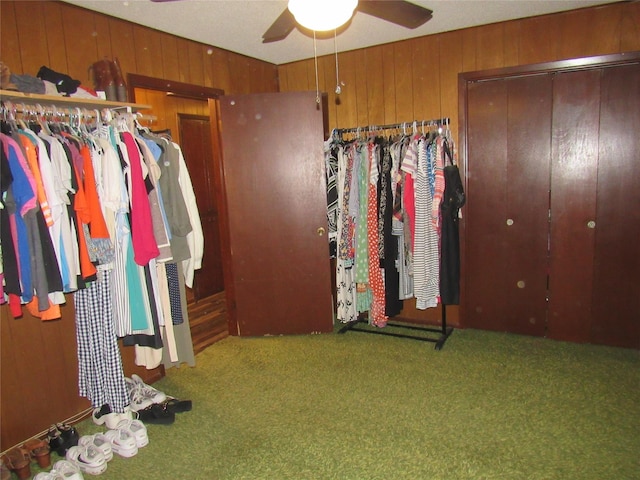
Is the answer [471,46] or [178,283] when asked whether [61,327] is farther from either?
[471,46]

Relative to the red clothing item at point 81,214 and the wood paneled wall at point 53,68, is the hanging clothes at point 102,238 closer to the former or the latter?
the red clothing item at point 81,214

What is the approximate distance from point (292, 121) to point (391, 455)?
241 centimetres

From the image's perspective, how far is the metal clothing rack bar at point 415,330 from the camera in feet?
11.1

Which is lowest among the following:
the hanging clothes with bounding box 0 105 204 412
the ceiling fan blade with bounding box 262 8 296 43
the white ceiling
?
the hanging clothes with bounding box 0 105 204 412

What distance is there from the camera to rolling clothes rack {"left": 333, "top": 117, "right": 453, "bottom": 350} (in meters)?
3.32

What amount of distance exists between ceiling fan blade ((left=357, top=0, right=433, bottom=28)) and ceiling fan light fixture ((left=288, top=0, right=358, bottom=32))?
0.36 meters

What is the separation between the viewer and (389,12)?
2197 millimetres

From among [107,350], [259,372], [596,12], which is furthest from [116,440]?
[596,12]

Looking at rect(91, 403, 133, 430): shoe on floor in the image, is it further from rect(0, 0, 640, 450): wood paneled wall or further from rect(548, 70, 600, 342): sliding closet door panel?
rect(548, 70, 600, 342): sliding closet door panel

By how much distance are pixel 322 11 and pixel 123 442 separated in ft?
7.22

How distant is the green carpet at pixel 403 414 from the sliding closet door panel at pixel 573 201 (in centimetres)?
24

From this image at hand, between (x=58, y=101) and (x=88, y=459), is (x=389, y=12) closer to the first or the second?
(x=58, y=101)

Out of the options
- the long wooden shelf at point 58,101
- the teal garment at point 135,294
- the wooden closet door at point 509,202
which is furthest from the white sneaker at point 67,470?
the wooden closet door at point 509,202

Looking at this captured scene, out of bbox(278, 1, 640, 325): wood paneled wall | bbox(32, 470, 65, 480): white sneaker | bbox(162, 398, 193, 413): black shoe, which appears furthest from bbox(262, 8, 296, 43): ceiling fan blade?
bbox(32, 470, 65, 480): white sneaker
